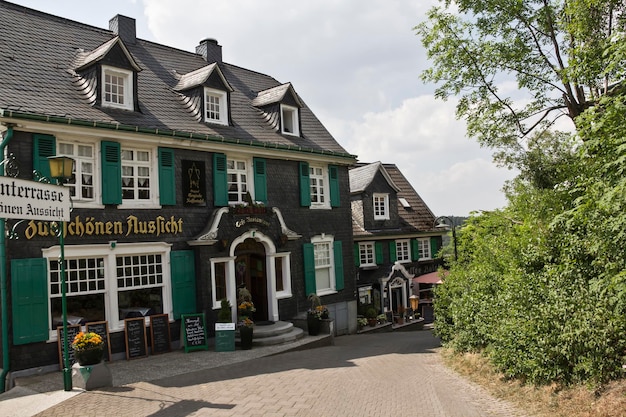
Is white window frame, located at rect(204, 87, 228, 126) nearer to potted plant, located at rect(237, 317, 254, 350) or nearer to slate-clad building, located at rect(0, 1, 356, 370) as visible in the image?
slate-clad building, located at rect(0, 1, 356, 370)

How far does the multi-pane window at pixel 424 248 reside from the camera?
1228 inches

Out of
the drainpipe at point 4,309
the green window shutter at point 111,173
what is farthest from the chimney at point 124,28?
the drainpipe at point 4,309

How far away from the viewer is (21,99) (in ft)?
42.7

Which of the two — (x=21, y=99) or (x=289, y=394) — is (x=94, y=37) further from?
(x=289, y=394)

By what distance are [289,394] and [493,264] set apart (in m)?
6.19

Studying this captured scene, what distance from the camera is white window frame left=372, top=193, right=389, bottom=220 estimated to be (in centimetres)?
2939

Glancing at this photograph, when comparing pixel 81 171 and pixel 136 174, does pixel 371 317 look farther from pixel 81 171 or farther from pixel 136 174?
pixel 81 171

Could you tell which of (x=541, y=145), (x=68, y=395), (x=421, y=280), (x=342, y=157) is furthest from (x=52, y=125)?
(x=421, y=280)

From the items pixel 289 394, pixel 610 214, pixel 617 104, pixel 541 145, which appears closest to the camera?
pixel 617 104

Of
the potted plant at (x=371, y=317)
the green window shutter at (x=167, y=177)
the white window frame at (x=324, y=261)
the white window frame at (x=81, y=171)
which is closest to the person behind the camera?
the white window frame at (x=81, y=171)

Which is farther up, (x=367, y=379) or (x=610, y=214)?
(x=610, y=214)

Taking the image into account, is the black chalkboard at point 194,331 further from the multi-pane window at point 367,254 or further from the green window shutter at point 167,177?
the multi-pane window at point 367,254

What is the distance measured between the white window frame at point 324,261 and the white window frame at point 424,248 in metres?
11.4

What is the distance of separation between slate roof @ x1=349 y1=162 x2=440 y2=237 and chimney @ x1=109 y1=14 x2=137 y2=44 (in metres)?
14.0
